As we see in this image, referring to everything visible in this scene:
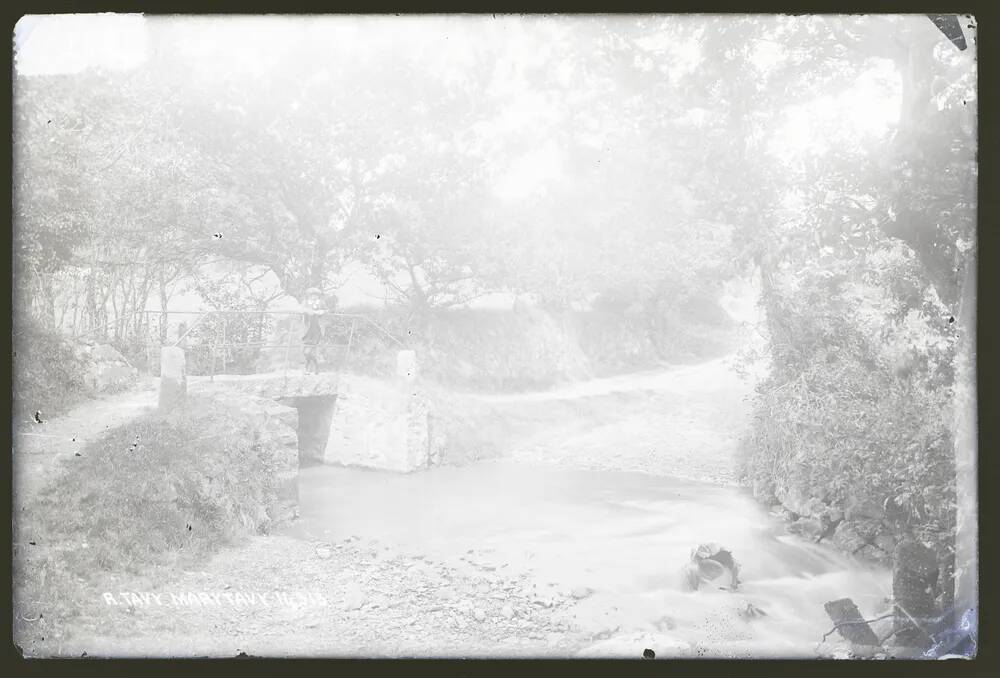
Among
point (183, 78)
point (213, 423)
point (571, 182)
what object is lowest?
point (213, 423)

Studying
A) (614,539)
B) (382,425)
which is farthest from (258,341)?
(614,539)

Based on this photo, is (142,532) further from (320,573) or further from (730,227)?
(730,227)

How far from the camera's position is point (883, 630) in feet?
11.3

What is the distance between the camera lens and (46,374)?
11.5 ft

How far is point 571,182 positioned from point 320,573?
8.70ft

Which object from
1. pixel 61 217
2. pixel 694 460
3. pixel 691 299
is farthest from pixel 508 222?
pixel 61 217

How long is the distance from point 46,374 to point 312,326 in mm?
1447

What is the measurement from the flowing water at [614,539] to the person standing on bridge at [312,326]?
66 cm

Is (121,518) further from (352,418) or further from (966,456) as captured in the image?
(966,456)

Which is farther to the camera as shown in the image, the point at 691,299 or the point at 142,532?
the point at 691,299

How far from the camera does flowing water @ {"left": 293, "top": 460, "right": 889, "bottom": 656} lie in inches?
135

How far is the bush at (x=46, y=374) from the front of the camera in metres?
3.48

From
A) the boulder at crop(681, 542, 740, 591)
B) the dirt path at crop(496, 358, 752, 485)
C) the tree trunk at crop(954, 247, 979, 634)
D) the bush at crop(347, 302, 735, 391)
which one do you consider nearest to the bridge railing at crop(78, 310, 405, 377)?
the bush at crop(347, 302, 735, 391)

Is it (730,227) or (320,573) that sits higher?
(730,227)
